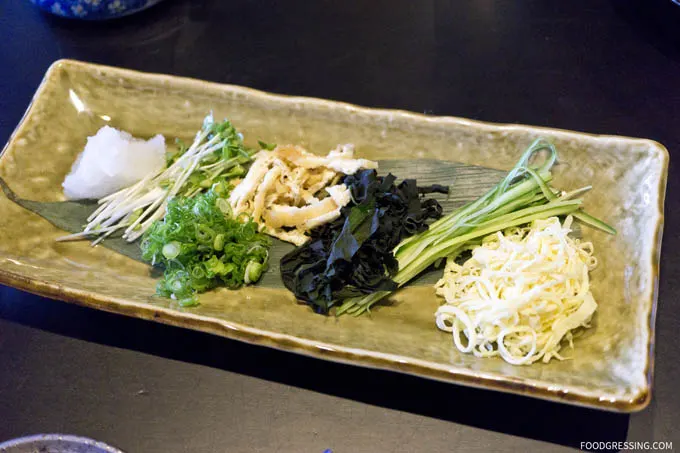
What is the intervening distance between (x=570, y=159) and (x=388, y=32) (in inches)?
78.6

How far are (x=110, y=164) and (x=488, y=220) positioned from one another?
2056mm

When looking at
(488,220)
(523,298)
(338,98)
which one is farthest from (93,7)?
(523,298)

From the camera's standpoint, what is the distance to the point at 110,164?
123 inches

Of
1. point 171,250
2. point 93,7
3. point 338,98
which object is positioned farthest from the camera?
point 93,7

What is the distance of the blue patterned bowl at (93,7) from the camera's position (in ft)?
13.8

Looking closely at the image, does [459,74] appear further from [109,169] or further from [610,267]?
[109,169]

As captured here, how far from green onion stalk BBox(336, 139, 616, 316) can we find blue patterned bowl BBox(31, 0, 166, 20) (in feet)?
9.90

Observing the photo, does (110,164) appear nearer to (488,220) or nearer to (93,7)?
(93,7)

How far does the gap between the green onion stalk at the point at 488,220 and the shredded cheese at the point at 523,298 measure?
8cm

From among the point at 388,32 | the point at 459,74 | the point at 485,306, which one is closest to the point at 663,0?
the point at 459,74

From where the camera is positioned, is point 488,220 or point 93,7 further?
point 93,7

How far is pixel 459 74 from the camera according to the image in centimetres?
403

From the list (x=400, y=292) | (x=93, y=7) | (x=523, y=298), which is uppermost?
(x=93, y=7)

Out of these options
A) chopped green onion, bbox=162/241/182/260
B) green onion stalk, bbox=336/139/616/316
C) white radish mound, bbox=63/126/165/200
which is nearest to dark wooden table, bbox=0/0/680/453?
chopped green onion, bbox=162/241/182/260
